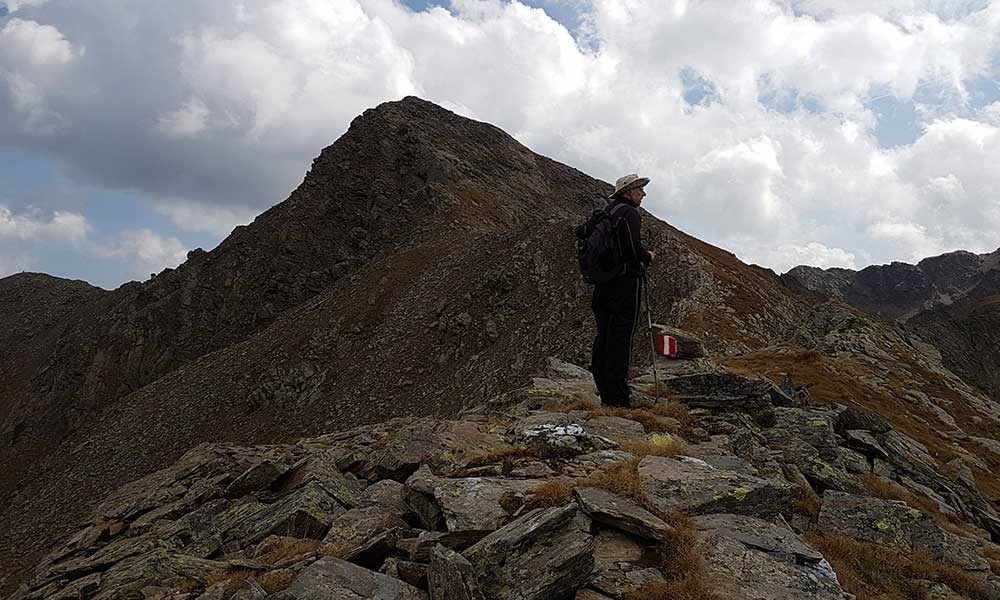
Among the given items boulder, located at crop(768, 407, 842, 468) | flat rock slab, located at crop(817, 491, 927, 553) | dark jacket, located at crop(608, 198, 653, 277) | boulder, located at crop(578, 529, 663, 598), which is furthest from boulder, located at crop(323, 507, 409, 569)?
boulder, located at crop(768, 407, 842, 468)

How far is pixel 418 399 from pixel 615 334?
28682 millimetres

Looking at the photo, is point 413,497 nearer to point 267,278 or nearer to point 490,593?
point 490,593

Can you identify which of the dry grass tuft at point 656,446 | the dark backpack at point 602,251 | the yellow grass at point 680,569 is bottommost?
the yellow grass at point 680,569

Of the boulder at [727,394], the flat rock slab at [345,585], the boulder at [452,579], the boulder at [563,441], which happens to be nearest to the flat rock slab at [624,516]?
the boulder at [452,579]

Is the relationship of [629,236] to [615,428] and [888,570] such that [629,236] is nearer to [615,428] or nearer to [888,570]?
[615,428]

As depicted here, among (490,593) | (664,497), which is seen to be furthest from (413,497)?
(664,497)

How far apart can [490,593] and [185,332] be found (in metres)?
70.2

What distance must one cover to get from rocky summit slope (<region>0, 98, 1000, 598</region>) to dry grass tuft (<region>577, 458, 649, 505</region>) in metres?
0.05

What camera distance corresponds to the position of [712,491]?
289 inches

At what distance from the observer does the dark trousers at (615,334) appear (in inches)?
438

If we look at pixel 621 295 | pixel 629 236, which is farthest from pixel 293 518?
pixel 629 236

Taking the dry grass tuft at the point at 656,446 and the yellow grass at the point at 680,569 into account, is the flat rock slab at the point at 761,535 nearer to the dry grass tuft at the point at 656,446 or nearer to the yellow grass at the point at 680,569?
the yellow grass at the point at 680,569

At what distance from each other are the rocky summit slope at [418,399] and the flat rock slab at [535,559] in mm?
32

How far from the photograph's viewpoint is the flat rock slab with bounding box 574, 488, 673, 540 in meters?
6.24
